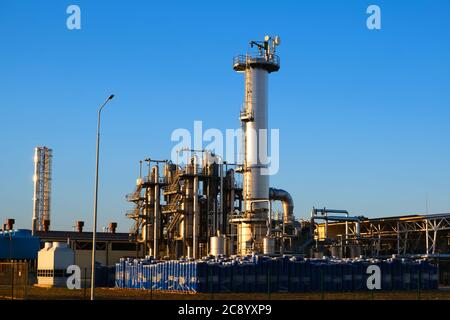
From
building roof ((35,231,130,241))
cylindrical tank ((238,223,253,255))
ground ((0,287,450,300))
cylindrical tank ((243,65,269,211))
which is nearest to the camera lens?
ground ((0,287,450,300))

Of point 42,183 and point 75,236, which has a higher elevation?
point 42,183

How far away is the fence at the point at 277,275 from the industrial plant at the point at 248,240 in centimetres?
8

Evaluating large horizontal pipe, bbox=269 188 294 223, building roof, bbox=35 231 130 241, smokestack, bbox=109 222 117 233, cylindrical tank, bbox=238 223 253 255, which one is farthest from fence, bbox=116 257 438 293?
smokestack, bbox=109 222 117 233

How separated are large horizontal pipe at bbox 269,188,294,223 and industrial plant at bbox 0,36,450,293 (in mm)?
102

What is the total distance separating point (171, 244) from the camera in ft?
270

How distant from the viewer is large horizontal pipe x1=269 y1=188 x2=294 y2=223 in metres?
72.9

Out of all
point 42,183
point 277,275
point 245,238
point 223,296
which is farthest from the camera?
point 42,183

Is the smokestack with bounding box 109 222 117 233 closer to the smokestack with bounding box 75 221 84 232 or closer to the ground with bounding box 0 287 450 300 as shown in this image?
the smokestack with bounding box 75 221 84 232

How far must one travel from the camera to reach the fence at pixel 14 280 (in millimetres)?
43594

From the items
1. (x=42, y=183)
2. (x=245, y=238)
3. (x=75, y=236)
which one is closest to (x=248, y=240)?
(x=245, y=238)

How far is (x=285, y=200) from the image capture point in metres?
73.8

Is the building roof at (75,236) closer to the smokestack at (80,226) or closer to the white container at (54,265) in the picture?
the smokestack at (80,226)

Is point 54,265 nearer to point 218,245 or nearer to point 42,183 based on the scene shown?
point 218,245

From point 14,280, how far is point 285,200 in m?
30.7
